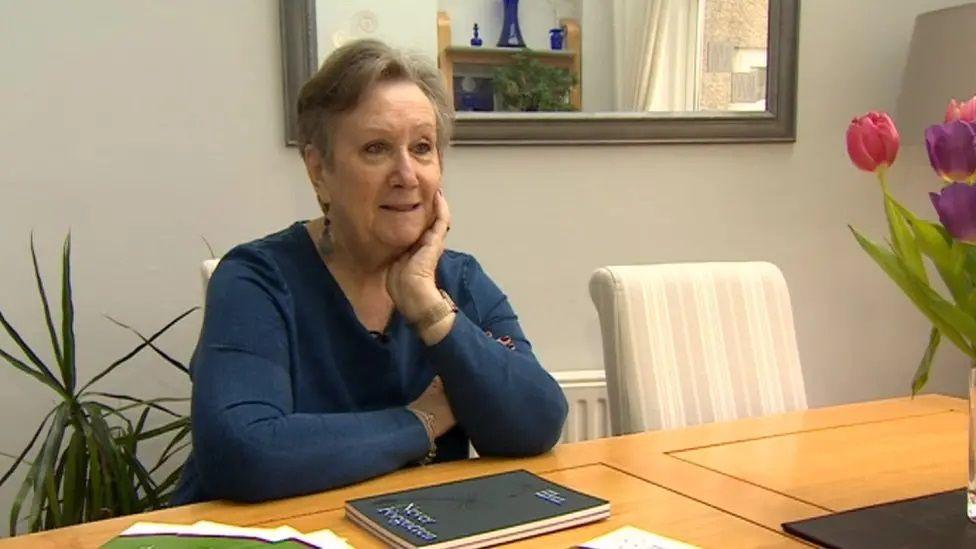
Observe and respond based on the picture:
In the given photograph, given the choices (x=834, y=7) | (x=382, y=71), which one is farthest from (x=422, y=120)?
(x=834, y=7)

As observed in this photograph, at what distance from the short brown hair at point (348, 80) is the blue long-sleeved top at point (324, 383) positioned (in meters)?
0.16

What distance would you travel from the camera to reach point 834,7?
2.66 meters

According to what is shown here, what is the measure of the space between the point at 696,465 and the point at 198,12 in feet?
4.93

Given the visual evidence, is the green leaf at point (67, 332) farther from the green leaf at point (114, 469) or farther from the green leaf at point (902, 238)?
the green leaf at point (902, 238)

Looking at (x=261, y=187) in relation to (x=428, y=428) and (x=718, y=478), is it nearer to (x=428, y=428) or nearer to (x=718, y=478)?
(x=428, y=428)

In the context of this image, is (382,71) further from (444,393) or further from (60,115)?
(60,115)

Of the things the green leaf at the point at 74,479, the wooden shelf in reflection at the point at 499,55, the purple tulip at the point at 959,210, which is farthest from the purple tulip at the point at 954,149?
the green leaf at the point at 74,479

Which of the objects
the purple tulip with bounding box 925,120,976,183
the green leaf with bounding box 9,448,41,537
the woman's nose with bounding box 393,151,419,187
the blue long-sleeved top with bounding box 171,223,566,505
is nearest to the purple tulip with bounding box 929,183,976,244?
the purple tulip with bounding box 925,120,976,183

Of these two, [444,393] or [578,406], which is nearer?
[444,393]

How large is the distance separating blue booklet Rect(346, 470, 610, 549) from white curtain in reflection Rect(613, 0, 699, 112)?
59.5 inches

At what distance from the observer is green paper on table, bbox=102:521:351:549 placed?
0.99 metres

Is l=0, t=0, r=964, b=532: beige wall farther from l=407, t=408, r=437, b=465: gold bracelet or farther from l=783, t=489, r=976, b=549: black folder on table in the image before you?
l=783, t=489, r=976, b=549: black folder on table

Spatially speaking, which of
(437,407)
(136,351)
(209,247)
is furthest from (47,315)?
(437,407)

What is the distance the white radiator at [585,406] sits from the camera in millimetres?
2420
